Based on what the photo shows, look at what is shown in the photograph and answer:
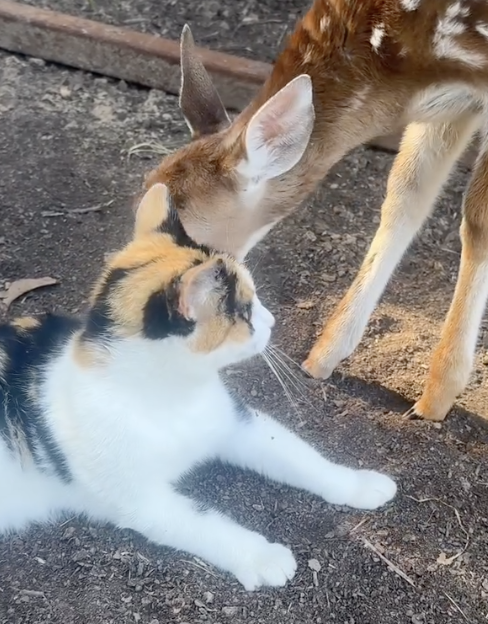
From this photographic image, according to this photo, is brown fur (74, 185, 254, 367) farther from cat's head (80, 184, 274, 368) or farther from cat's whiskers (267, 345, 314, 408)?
cat's whiskers (267, 345, 314, 408)

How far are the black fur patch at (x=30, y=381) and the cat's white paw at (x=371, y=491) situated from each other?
31.0 inches

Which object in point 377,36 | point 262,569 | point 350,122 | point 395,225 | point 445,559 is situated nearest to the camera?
point 262,569

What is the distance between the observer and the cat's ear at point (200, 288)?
1.74 meters

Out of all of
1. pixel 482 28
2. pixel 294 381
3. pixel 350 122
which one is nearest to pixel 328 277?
pixel 294 381

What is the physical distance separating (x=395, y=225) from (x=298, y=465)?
0.91 metres

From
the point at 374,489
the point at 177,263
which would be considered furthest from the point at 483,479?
the point at 177,263

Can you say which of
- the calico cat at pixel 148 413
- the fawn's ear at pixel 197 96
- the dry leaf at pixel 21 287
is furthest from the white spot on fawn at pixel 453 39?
the dry leaf at pixel 21 287

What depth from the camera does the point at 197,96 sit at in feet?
8.64

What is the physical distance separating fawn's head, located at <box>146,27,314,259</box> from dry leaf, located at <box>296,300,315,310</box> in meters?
0.45

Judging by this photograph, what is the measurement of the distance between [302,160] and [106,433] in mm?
1022

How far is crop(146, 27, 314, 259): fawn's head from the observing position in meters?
2.33

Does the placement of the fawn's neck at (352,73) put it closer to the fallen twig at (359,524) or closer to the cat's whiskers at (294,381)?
the cat's whiskers at (294,381)

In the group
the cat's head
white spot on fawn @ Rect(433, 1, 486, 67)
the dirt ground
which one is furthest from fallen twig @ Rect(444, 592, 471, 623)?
white spot on fawn @ Rect(433, 1, 486, 67)

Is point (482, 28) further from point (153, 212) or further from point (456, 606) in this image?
point (456, 606)
